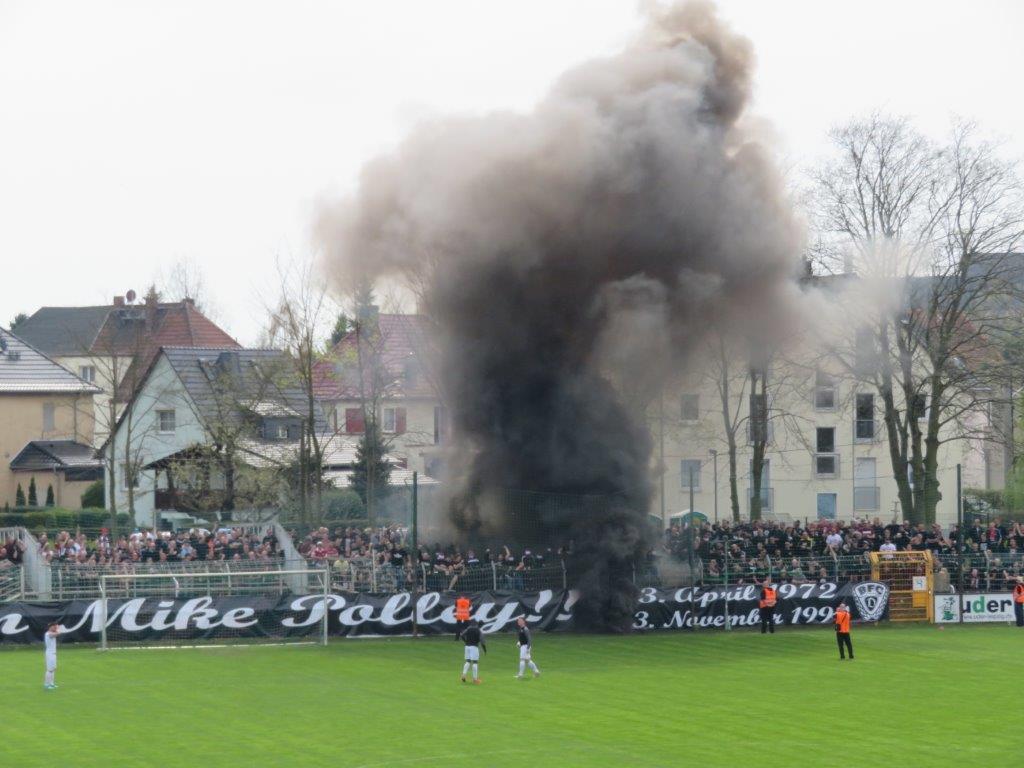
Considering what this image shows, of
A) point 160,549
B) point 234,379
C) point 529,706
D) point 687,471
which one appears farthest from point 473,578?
point 687,471

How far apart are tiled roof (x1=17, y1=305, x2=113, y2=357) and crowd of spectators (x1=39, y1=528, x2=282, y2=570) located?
219 feet

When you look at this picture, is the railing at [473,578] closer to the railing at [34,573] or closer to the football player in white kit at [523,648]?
the railing at [34,573]

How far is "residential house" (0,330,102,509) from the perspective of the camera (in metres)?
77.4

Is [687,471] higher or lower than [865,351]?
lower

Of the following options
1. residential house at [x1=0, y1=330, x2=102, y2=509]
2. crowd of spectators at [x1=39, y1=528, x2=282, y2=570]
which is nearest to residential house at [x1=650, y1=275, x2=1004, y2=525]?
crowd of spectators at [x1=39, y1=528, x2=282, y2=570]

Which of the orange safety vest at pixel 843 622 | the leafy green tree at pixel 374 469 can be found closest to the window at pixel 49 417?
the leafy green tree at pixel 374 469

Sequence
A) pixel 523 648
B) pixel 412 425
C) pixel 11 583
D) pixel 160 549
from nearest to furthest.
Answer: pixel 523 648 → pixel 11 583 → pixel 160 549 → pixel 412 425

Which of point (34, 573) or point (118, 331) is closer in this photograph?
point (34, 573)

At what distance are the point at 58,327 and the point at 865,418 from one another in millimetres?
68465

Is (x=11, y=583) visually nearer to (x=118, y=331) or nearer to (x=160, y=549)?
(x=160, y=549)

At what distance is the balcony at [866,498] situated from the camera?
73688mm

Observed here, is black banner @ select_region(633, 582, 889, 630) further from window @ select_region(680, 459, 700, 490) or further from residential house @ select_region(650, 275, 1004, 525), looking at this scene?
window @ select_region(680, 459, 700, 490)

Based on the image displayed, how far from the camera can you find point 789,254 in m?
42.7

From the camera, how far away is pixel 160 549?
42.3 metres
